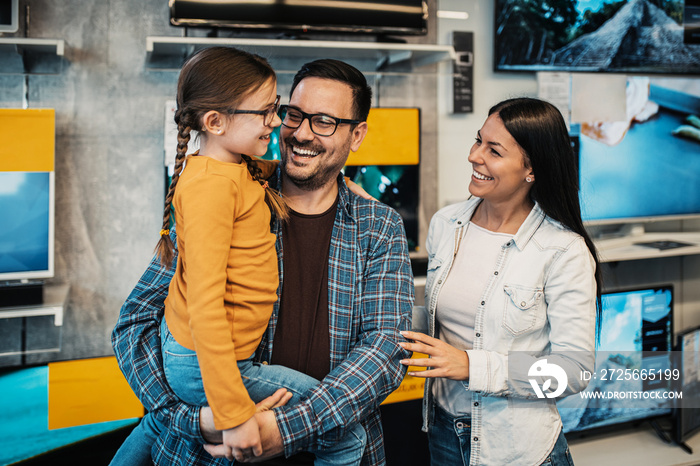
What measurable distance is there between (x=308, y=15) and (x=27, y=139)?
3.80 ft

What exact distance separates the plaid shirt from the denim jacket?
257 mm

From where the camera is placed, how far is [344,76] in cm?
135

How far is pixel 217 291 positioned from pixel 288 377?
0.26m

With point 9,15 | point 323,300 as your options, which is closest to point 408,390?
point 323,300

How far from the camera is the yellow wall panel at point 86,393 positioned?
82.5 inches

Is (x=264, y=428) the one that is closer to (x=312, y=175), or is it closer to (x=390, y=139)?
(x=312, y=175)

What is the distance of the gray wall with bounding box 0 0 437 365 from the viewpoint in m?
2.13

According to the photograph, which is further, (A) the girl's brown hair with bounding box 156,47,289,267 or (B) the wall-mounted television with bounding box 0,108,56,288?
(B) the wall-mounted television with bounding box 0,108,56,288

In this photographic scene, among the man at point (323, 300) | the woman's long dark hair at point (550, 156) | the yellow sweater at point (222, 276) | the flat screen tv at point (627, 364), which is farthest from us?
the flat screen tv at point (627, 364)

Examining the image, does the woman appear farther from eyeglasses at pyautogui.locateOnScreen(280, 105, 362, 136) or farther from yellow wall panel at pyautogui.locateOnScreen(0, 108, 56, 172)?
yellow wall panel at pyautogui.locateOnScreen(0, 108, 56, 172)

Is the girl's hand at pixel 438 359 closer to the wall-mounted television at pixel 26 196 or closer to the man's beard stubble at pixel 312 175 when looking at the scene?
the man's beard stubble at pixel 312 175

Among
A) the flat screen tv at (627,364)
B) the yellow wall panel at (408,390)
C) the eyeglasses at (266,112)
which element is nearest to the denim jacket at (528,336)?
the eyeglasses at (266,112)

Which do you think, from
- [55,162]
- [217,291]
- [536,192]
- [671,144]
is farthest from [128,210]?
[671,144]

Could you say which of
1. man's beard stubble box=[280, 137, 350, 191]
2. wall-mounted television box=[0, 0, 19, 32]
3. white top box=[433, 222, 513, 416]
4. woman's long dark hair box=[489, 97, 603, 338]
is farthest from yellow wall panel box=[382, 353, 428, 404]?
wall-mounted television box=[0, 0, 19, 32]
